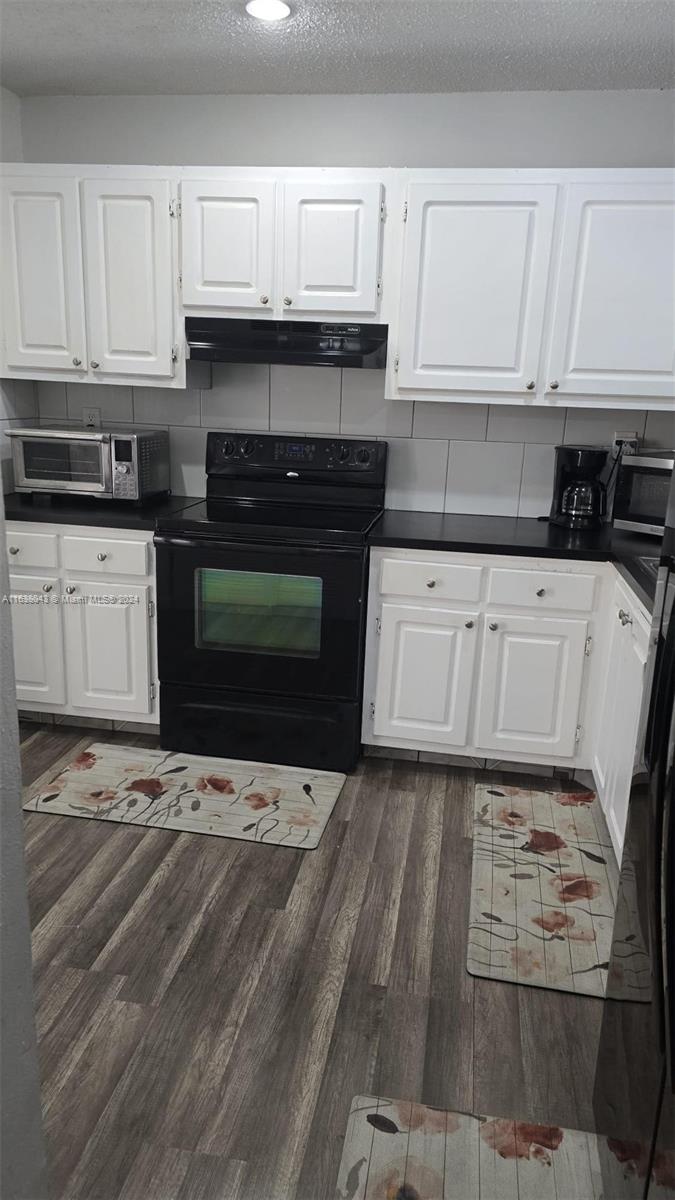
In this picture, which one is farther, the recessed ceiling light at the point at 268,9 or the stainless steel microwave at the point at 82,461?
the stainless steel microwave at the point at 82,461

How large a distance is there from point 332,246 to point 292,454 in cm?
79

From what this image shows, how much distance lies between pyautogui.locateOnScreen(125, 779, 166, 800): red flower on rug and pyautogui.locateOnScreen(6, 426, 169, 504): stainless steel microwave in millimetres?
1085

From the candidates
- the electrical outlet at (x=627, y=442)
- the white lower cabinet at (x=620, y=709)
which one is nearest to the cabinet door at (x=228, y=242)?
the electrical outlet at (x=627, y=442)

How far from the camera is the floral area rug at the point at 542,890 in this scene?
2082 millimetres

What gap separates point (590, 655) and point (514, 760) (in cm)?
50

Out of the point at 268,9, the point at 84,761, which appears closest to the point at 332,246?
the point at 268,9

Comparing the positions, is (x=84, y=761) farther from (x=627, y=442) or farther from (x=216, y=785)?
(x=627, y=442)

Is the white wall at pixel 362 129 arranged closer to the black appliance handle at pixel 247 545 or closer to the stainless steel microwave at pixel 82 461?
the stainless steel microwave at pixel 82 461

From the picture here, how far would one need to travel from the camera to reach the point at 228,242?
291 cm

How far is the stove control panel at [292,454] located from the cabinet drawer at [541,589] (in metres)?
0.72

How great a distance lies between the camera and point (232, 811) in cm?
275

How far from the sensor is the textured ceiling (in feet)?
7.63

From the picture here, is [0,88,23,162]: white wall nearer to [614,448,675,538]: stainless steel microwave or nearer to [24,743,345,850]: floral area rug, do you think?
[24,743,345,850]: floral area rug

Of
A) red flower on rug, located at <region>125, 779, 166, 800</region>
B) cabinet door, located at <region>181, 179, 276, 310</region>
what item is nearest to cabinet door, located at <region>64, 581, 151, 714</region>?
red flower on rug, located at <region>125, 779, 166, 800</region>
